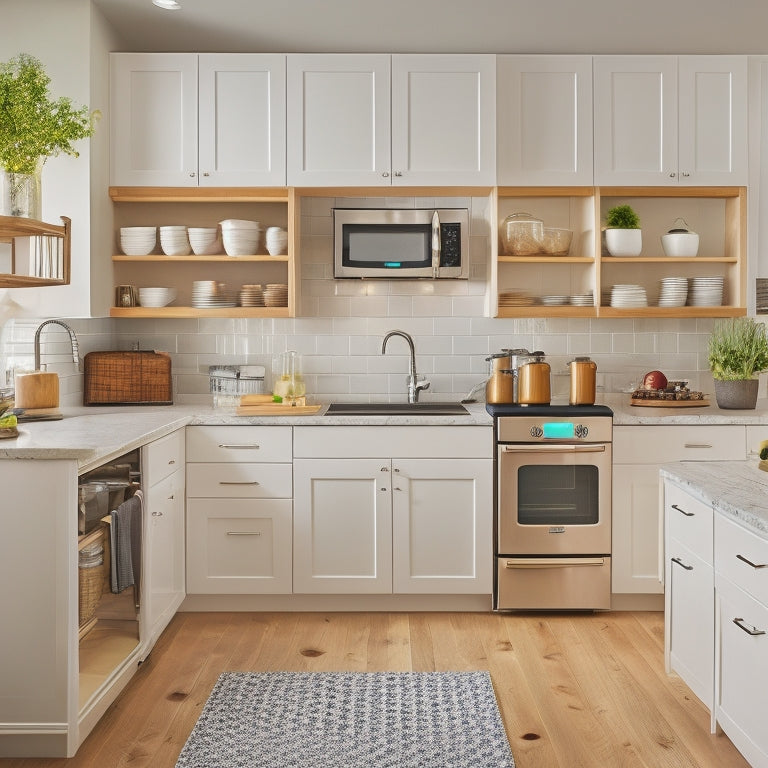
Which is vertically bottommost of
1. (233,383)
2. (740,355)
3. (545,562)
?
(545,562)

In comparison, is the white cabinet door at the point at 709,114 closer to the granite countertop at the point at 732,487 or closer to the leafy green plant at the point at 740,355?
the leafy green plant at the point at 740,355

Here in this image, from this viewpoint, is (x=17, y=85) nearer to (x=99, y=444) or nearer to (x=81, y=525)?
(x=99, y=444)

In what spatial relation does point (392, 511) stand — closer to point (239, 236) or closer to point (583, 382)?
point (583, 382)

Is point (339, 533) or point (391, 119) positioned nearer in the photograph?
point (339, 533)

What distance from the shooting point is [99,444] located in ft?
8.51

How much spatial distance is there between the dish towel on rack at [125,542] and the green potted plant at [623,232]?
2.62 metres

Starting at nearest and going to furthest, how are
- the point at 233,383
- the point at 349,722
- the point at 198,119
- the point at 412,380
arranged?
1. the point at 349,722
2. the point at 198,119
3. the point at 233,383
4. the point at 412,380

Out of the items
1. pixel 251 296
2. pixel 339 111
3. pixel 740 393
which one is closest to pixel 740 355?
pixel 740 393

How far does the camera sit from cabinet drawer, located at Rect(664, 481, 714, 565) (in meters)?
2.36

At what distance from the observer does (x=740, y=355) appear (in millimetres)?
3973

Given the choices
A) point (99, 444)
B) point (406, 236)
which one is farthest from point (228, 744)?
point (406, 236)

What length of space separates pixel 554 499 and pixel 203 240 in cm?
213

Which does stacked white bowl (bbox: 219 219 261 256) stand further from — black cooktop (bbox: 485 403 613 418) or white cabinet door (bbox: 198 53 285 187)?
black cooktop (bbox: 485 403 613 418)

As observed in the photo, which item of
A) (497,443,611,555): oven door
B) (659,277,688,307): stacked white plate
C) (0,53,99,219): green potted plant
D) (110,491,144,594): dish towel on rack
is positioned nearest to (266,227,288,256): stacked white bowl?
(0,53,99,219): green potted plant
